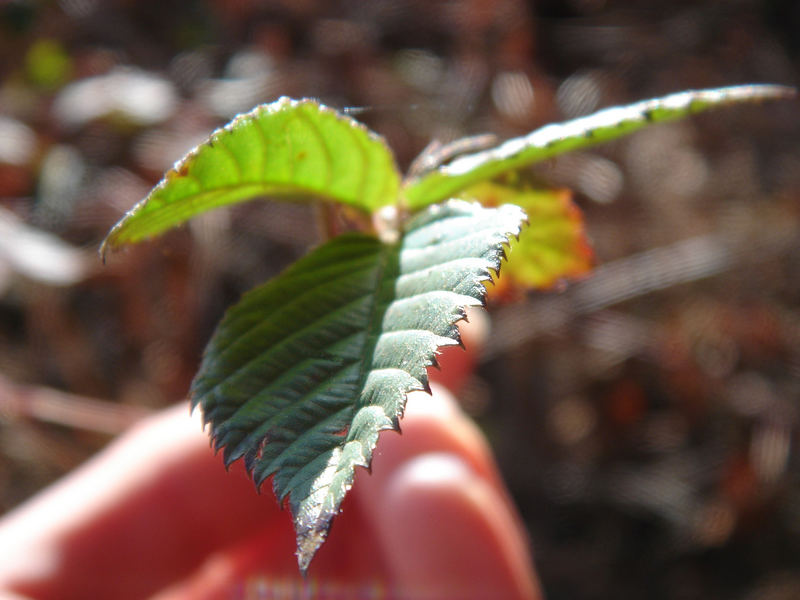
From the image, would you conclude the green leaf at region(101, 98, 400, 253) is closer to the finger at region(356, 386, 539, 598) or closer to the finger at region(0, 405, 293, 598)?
the finger at region(356, 386, 539, 598)

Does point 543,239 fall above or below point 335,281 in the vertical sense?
below

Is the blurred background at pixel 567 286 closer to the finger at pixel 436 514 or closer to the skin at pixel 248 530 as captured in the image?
the skin at pixel 248 530

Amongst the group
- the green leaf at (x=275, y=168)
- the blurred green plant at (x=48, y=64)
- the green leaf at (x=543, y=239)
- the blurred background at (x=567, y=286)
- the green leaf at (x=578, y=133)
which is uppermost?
the green leaf at (x=275, y=168)

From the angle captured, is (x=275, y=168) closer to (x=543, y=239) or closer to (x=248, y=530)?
(x=543, y=239)

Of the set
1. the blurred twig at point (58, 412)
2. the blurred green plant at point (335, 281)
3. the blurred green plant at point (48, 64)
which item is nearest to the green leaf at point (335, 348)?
the blurred green plant at point (335, 281)

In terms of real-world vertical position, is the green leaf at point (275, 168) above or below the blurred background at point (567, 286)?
above

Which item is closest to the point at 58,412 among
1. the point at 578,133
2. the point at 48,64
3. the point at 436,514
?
the point at 436,514

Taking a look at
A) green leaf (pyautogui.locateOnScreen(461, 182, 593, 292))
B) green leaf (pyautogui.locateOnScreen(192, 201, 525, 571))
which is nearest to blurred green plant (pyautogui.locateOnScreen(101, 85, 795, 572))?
green leaf (pyautogui.locateOnScreen(192, 201, 525, 571))
